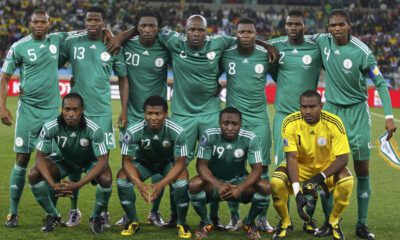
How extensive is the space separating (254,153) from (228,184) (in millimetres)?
403

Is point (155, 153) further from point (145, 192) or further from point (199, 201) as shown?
point (199, 201)

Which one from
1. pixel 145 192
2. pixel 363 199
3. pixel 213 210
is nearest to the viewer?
pixel 145 192

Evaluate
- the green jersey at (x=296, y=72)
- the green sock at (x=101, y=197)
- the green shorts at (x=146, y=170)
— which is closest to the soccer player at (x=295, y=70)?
the green jersey at (x=296, y=72)

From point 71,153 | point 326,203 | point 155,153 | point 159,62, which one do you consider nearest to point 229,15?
point 159,62

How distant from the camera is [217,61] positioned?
26.4 ft

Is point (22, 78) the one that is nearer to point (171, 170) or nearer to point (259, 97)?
point (171, 170)

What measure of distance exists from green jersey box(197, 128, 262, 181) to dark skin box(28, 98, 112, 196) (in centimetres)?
94

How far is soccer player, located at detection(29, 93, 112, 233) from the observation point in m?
7.42

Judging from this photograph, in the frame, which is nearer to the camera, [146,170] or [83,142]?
[83,142]

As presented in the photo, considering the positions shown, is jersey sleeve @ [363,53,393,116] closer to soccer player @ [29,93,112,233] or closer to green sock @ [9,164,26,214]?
soccer player @ [29,93,112,233]

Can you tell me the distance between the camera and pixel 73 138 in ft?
24.8

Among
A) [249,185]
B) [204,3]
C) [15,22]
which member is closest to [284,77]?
[249,185]

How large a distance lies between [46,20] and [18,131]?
117cm

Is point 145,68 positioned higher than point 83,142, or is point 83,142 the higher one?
point 145,68
